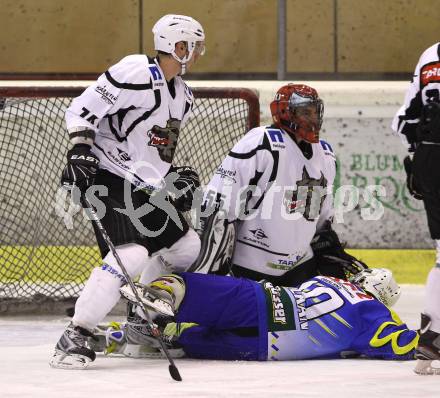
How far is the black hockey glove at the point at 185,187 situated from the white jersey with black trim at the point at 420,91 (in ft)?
2.59

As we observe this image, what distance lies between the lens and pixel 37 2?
7480 millimetres

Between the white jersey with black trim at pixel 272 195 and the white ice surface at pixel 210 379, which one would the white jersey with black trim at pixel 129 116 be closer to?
the white jersey with black trim at pixel 272 195

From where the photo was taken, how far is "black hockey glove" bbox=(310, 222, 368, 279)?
4738 millimetres

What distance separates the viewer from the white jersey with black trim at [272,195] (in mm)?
4477

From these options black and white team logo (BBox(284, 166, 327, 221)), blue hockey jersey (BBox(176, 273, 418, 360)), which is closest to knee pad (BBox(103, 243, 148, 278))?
blue hockey jersey (BBox(176, 273, 418, 360))

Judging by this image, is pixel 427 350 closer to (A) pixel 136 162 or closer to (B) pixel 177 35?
(A) pixel 136 162

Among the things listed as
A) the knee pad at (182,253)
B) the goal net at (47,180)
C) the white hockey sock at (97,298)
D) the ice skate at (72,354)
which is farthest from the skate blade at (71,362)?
the goal net at (47,180)

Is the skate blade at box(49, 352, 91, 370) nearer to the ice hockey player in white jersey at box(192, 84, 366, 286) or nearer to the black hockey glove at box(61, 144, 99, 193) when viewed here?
the black hockey glove at box(61, 144, 99, 193)

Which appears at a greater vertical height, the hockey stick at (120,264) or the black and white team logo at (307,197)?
the black and white team logo at (307,197)

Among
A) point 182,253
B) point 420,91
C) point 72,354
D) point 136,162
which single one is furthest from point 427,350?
point 136,162

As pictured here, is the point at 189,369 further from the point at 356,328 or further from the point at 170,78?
the point at 170,78

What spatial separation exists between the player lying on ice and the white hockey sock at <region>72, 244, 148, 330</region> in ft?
0.29

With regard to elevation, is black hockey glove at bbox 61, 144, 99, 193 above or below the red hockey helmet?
below

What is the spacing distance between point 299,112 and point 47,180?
188 centimetres
